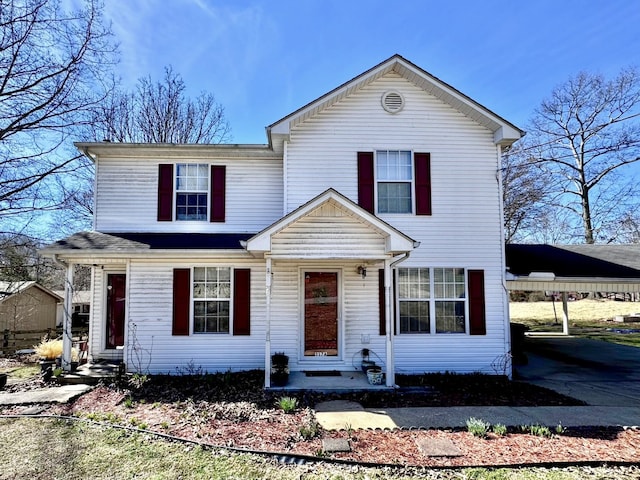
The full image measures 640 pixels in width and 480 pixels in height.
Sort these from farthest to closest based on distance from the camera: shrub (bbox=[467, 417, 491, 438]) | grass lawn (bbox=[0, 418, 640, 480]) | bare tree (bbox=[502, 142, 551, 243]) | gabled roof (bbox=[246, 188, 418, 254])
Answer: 1. bare tree (bbox=[502, 142, 551, 243])
2. gabled roof (bbox=[246, 188, 418, 254])
3. shrub (bbox=[467, 417, 491, 438])
4. grass lawn (bbox=[0, 418, 640, 480])

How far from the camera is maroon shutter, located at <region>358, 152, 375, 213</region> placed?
931 centimetres

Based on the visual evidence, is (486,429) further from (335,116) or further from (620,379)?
(335,116)

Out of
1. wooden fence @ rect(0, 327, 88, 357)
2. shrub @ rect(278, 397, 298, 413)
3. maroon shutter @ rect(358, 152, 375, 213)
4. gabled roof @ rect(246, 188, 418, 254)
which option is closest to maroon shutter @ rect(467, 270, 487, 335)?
gabled roof @ rect(246, 188, 418, 254)

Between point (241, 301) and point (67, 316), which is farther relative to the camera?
point (241, 301)

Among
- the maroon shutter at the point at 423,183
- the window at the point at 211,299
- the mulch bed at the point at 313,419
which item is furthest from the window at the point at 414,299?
the window at the point at 211,299

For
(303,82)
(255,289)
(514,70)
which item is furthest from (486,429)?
(514,70)

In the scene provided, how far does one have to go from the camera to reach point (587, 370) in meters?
10.2

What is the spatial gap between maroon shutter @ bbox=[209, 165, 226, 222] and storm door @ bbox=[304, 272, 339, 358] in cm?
276

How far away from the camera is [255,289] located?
9.17 metres

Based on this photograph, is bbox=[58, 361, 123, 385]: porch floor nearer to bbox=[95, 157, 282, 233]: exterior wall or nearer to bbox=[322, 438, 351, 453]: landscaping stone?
bbox=[95, 157, 282, 233]: exterior wall

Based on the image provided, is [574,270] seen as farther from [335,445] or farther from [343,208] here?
[335,445]

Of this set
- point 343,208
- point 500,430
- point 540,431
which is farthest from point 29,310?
point 540,431

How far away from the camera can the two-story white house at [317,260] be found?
353 inches

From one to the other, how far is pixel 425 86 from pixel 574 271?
591cm
